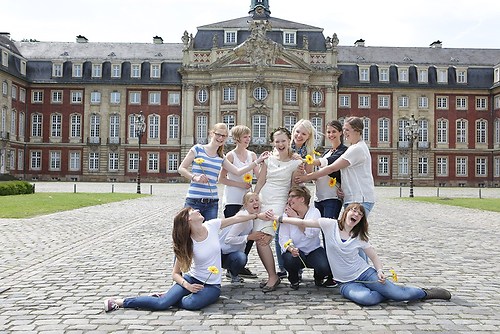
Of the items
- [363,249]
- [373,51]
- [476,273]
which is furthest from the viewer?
[373,51]

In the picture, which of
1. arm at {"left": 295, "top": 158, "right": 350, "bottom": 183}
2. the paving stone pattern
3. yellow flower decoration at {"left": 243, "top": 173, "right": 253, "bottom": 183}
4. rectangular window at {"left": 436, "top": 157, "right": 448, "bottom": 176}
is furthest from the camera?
rectangular window at {"left": 436, "top": 157, "right": 448, "bottom": 176}

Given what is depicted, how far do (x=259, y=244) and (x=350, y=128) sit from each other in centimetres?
203

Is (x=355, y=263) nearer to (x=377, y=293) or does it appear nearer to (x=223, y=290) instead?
(x=377, y=293)

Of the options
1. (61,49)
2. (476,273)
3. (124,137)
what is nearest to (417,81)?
(124,137)

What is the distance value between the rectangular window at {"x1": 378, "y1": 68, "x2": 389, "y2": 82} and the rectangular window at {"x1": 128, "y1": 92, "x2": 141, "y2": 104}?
84.5 ft

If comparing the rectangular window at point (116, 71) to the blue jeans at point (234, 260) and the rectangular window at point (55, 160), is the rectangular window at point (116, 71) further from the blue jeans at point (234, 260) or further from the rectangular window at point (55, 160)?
the blue jeans at point (234, 260)

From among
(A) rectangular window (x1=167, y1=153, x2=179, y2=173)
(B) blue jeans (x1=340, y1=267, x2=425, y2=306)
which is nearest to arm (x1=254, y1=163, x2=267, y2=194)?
(B) blue jeans (x1=340, y1=267, x2=425, y2=306)

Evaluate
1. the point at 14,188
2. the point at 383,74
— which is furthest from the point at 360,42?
the point at 14,188

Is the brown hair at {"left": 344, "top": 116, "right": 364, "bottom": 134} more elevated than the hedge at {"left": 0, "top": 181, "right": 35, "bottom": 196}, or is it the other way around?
the brown hair at {"left": 344, "top": 116, "right": 364, "bottom": 134}

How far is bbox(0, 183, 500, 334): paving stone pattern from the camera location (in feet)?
19.9

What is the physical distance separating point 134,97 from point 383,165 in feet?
90.5

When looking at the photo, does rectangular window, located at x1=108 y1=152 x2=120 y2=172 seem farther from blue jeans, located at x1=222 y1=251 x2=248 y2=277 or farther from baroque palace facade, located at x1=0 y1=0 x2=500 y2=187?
blue jeans, located at x1=222 y1=251 x2=248 y2=277

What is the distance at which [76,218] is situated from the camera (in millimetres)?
17938

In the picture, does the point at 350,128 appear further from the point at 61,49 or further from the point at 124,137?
the point at 61,49
